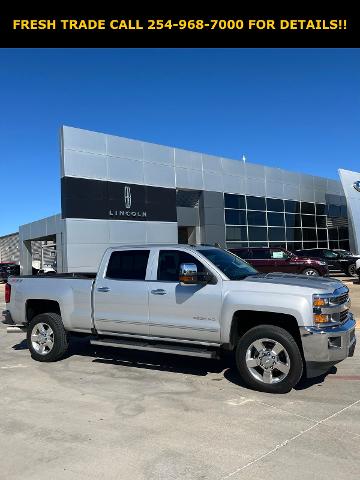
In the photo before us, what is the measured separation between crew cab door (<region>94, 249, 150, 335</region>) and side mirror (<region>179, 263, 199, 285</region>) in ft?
2.86

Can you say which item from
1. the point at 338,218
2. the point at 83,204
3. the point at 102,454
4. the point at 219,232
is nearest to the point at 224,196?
the point at 219,232

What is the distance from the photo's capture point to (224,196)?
30.0 metres

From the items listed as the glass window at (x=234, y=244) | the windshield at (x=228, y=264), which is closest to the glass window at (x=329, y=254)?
the glass window at (x=234, y=244)

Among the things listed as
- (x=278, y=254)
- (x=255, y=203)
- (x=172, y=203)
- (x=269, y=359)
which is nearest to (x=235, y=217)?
(x=255, y=203)

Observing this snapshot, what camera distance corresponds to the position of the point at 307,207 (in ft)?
121

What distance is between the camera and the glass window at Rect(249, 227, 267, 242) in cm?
3156

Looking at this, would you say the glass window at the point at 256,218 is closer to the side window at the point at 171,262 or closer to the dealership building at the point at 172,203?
the dealership building at the point at 172,203

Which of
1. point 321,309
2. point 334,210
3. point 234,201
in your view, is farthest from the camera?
point 334,210

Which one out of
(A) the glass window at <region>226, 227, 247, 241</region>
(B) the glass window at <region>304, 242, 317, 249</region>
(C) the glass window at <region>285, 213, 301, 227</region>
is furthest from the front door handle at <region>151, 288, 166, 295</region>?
(B) the glass window at <region>304, 242, 317, 249</region>

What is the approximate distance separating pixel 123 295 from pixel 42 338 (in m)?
1.78

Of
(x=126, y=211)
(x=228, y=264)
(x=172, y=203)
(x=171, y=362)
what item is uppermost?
(x=172, y=203)

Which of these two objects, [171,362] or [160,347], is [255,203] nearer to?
[171,362]

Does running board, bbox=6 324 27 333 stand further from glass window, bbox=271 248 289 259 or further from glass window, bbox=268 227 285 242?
glass window, bbox=268 227 285 242
